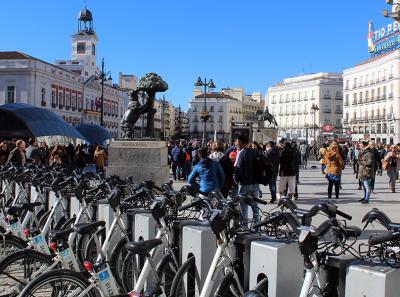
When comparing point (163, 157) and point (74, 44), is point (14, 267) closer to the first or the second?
point (163, 157)

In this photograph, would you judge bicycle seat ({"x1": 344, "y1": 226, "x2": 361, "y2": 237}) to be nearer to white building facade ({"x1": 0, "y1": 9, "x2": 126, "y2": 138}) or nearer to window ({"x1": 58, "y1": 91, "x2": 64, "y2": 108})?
white building facade ({"x1": 0, "y1": 9, "x2": 126, "y2": 138})

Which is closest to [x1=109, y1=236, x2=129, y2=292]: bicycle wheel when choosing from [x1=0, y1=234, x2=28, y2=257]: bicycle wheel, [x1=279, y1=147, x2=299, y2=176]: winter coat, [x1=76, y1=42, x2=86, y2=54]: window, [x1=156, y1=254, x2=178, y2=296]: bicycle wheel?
[x1=156, y1=254, x2=178, y2=296]: bicycle wheel

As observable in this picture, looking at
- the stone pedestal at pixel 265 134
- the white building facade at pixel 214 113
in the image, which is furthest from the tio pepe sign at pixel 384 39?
the white building facade at pixel 214 113

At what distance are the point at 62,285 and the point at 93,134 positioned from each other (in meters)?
32.2

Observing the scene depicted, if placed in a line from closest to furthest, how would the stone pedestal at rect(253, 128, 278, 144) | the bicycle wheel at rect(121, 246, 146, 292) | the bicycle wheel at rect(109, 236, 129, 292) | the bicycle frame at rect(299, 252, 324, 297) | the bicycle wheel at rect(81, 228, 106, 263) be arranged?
the bicycle frame at rect(299, 252, 324, 297)
the bicycle wheel at rect(121, 246, 146, 292)
the bicycle wheel at rect(109, 236, 129, 292)
the bicycle wheel at rect(81, 228, 106, 263)
the stone pedestal at rect(253, 128, 278, 144)

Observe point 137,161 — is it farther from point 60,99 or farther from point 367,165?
point 60,99

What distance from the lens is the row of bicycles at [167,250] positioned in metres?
3.64

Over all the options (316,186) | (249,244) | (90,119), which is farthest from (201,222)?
(90,119)

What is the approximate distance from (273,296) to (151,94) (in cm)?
1133

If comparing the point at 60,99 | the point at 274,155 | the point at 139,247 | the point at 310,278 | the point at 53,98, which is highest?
the point at 60,99

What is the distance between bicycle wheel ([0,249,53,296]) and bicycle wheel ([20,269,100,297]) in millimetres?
555

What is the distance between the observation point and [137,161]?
45.8 feet

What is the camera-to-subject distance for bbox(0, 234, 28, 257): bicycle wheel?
5449mm

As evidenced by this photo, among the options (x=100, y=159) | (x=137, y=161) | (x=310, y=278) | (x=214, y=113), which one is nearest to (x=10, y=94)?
(x=100, y=159)
